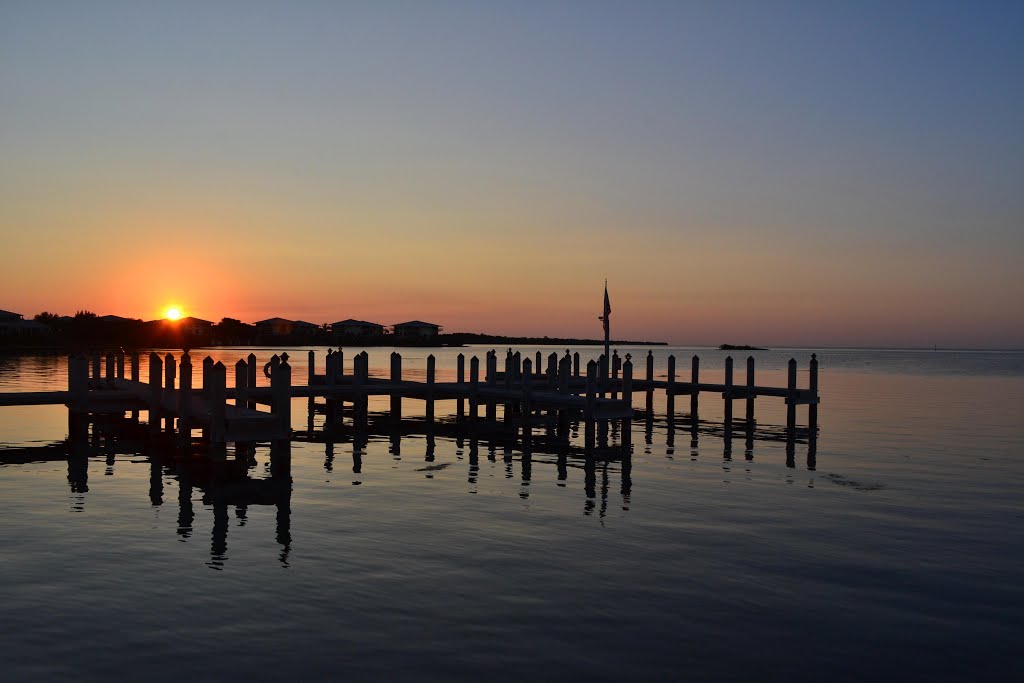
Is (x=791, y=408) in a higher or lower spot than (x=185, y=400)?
lower

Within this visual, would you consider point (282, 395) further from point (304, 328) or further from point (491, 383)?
point (304, 328)

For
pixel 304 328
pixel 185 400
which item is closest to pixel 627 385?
pixel 185 400

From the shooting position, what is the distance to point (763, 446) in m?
27.0

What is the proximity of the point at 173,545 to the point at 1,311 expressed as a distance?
133343mm

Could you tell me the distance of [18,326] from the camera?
120m

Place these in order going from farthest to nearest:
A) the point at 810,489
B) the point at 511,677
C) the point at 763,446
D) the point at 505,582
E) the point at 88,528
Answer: the point at 763,446
the point at 810,489
the point at 88,528
the point at 505,582
the point at 511,677

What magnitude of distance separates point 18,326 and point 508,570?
13117 centimetres

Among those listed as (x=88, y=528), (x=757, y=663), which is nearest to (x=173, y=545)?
(x=88, y=528)

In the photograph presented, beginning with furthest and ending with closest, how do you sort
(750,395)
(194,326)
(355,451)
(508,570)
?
(194,326) < (750,395) < (355,451) < (508,570)

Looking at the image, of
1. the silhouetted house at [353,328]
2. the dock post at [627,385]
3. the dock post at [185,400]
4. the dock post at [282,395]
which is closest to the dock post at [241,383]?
the dock post at [185,400]

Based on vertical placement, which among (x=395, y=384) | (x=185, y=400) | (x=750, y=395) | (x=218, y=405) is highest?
(x=218, y=405)

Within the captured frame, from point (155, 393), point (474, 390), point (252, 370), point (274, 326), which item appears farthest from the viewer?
point (274, 326)

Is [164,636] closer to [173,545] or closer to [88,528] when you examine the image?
[173,545]

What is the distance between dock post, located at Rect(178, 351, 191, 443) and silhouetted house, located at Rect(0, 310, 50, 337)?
109m
